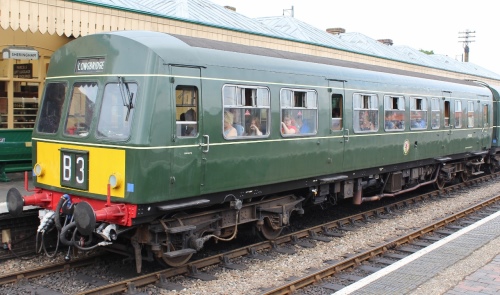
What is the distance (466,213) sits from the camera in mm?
12945

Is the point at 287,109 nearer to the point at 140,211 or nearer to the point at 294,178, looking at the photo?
the point at 294,178

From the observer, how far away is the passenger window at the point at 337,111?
10.5m

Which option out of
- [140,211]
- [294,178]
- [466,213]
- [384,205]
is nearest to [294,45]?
[384,205]

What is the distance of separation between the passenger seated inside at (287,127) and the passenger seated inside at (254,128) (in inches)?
24.1

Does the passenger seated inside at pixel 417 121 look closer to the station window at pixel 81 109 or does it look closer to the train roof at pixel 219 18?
the train roof at pixel 219 18

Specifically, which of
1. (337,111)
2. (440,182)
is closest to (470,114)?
(440,182)

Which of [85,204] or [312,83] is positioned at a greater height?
[312,83]

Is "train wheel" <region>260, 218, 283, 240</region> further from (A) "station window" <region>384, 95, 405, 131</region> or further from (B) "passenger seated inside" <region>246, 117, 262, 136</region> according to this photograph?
(A) "station window" <region>384, 95, 405, 131</region>

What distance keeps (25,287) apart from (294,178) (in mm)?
4549

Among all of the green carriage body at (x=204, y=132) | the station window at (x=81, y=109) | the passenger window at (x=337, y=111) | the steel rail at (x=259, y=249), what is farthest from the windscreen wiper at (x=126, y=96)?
the passenger window at (x=337, y=111)

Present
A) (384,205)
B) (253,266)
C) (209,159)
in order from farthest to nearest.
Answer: (384,205) < (253,266) < (209,159)

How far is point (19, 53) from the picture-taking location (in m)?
11.7

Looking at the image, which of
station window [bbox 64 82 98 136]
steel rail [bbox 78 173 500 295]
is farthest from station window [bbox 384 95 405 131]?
station window [bbox 64 82 98 136]

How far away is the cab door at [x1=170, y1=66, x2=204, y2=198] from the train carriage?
0.6 inches
